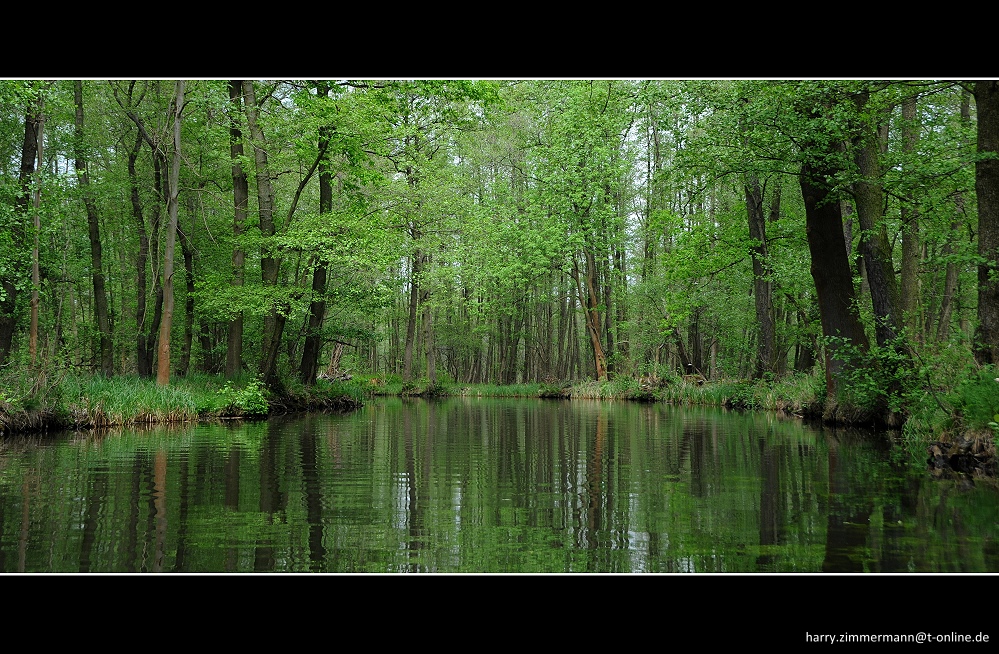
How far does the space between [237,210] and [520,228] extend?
15225mm

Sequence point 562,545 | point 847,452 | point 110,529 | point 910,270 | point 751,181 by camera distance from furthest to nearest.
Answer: point 751,181
point 910,270
point 847,452
point 110,529
point 562,545

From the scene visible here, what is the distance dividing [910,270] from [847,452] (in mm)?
7998

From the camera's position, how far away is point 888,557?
395 cm

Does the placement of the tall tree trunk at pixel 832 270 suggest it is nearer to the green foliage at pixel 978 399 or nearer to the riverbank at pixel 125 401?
the green foliage at pixel 978 399

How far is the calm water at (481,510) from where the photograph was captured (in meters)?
3.93

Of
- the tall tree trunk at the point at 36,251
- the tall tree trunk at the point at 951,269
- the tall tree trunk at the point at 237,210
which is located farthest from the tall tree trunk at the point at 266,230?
the tall tree trunk at the point at 951,269

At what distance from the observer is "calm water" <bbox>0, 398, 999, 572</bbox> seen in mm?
3934

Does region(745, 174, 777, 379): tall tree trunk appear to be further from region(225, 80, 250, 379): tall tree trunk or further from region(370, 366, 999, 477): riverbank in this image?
region(225, 80, 250, 379): tall tree trunk

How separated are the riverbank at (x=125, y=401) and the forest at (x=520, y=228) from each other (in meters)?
0.10

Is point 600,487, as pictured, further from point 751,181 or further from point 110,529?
point 751,181

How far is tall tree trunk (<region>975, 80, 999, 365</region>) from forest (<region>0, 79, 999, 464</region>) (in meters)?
0.04

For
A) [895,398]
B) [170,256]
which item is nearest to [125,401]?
[170,256]

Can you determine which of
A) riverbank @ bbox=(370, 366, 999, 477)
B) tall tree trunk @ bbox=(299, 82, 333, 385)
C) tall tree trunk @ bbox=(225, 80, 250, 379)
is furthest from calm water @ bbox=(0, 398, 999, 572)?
tall tree trunk @ bbox=(299, 82, 333, 385)
